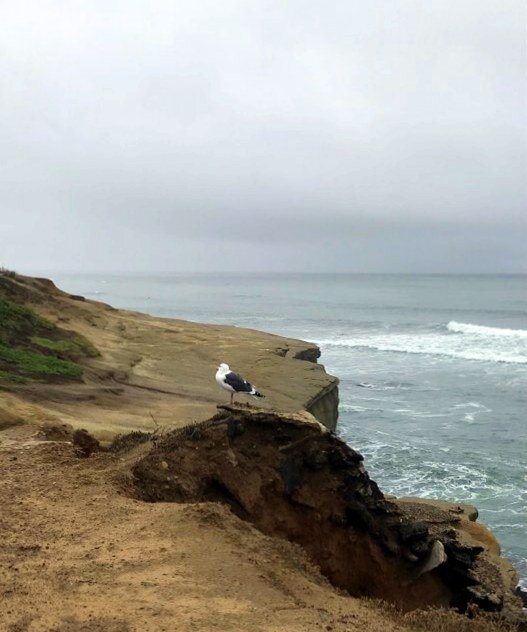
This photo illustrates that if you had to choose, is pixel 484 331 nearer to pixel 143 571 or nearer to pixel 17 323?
pixel 17 323

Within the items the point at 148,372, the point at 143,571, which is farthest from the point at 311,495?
the point at 148,372

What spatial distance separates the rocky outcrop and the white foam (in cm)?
4245

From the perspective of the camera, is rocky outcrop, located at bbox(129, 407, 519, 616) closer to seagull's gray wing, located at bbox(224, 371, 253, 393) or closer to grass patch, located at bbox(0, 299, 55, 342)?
seagull's gray wing, located at bbox(224, 371, 253, 393)

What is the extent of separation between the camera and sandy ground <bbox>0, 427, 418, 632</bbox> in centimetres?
423

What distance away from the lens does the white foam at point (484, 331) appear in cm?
4831

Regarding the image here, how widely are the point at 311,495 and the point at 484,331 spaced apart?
46.5 metres

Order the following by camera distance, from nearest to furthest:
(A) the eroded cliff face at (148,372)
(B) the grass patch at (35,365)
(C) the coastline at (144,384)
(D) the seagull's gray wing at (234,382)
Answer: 1. (C) the coastline at (144,384)
2. (D) the seagull's gray wing at (234,382)
3. (A) the eroded cliff face at (148,372)
4. (B) the grass patch at (35,365)

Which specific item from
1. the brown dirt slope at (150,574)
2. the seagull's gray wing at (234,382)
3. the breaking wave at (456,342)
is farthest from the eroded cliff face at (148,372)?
the breaking wave at (456,342)

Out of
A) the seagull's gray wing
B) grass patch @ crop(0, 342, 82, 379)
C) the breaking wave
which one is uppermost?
the seagull's gray wing

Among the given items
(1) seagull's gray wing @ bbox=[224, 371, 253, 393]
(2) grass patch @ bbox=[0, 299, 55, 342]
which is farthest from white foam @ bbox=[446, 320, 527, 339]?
(1) seagull's gray wing @ bbox=[224, 371, 253, 393]

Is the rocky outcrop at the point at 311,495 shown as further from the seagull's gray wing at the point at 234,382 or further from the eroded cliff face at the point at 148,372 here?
the eroded cliff face at the point at 148,372

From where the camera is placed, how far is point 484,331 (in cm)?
5034

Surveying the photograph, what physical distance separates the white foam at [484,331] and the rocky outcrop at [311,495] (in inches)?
1671

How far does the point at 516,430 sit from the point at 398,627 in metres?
17.3
